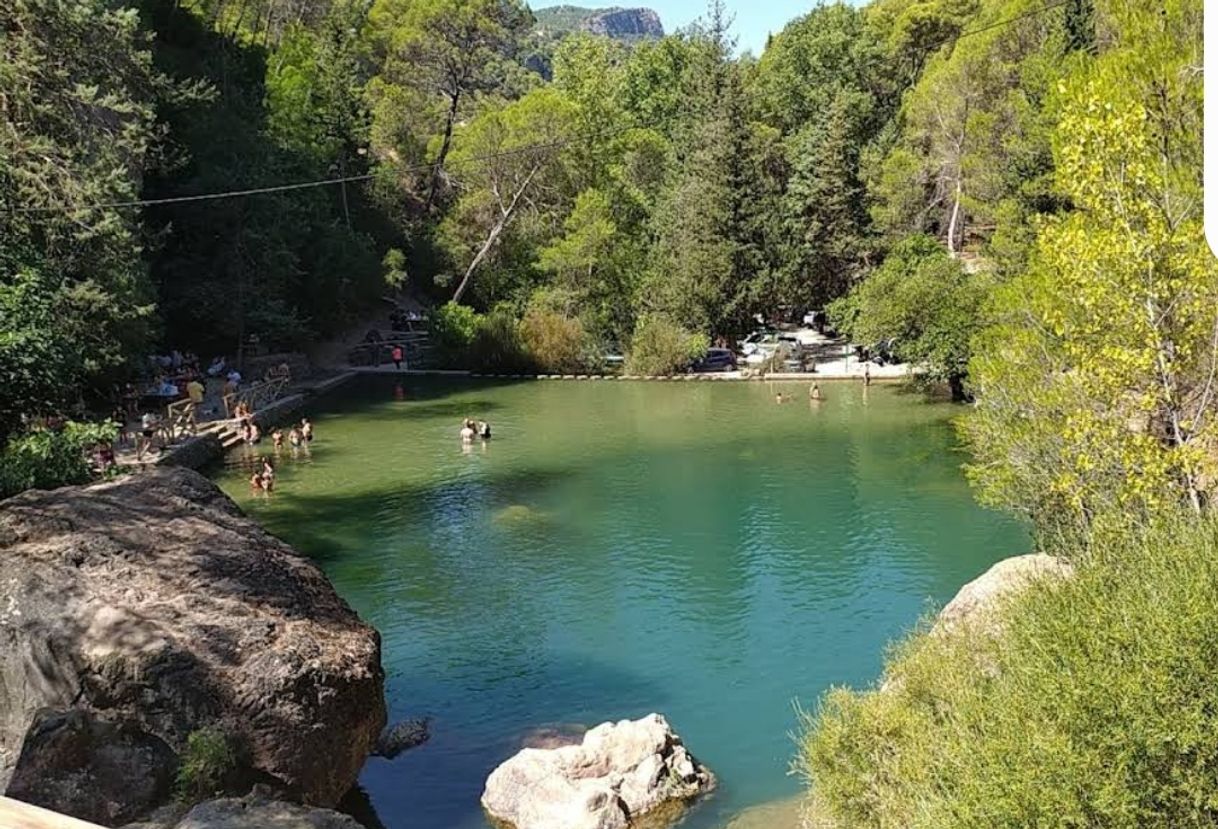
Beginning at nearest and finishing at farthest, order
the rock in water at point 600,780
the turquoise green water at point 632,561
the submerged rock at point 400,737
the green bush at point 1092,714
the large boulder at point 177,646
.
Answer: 1. the green bush at point 1092,714
2. the large boulder at point 177,646
3. the rock in water at point 600,780
4. the submerged rock at point 400,737
5. the turquoise green water at point 632,561

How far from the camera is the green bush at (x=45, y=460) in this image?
1518 centimetres

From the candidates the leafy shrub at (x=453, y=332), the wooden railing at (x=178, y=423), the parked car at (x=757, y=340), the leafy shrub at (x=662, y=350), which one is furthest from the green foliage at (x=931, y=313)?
the wooden railing at (x=178, y=423)

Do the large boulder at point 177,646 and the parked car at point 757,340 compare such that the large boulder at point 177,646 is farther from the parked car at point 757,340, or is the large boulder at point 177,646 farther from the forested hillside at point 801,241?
the parked car at point 757,340

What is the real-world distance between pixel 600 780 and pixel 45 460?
961 centimetres

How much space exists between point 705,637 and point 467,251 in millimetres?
34192

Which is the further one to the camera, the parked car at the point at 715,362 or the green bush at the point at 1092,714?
the parked car at the point at 715,362

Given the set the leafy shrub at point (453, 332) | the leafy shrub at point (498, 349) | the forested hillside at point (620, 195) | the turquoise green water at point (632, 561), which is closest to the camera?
the forested hillside at point (620, 195)

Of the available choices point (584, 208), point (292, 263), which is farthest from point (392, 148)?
point (292, 263)

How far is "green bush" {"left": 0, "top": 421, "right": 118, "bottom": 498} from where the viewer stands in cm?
1518

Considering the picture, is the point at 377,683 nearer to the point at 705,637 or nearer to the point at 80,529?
the point at 80,529

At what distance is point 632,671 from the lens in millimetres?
15633

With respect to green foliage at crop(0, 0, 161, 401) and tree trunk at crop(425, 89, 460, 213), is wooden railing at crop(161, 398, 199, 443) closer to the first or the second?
green foliage at crop(0, 0, 161, 401)

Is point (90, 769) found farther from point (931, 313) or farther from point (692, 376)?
point (692, 376)

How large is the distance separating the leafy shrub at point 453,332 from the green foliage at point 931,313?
52.8 feet
